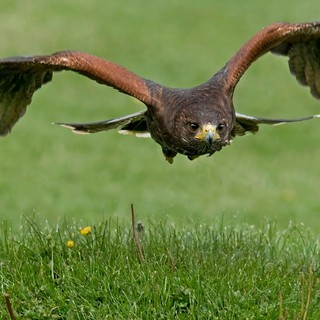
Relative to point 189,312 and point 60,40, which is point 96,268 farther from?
point 60,40

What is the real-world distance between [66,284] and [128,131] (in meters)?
1.69

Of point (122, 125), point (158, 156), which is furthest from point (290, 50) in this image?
point (158, 156)

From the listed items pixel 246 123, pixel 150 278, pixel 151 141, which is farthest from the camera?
pixel 151 141

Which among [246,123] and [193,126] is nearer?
[193,126]

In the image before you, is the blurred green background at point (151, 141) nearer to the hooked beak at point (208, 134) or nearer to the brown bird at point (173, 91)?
the brown bird at point (173, 91)

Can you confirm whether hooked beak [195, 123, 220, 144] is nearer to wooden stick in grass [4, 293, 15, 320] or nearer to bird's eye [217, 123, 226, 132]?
bird's eye [217, 123, 226, 132]

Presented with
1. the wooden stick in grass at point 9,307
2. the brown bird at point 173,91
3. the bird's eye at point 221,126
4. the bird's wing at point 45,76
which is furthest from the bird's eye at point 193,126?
the wooden stick in grass at point 9,307

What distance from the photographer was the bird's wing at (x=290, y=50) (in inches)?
283

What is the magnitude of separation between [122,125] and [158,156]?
6562mm

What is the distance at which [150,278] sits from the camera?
6477 millimetres

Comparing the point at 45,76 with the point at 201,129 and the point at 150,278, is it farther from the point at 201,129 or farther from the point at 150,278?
the point at 150,278

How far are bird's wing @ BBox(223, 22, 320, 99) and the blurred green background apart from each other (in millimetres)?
1269

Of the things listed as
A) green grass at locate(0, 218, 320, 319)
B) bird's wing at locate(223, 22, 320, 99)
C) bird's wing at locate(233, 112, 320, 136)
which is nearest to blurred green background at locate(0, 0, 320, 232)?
bird's wing at locate(233, 112, 320, 136)

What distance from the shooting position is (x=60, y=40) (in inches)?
744
